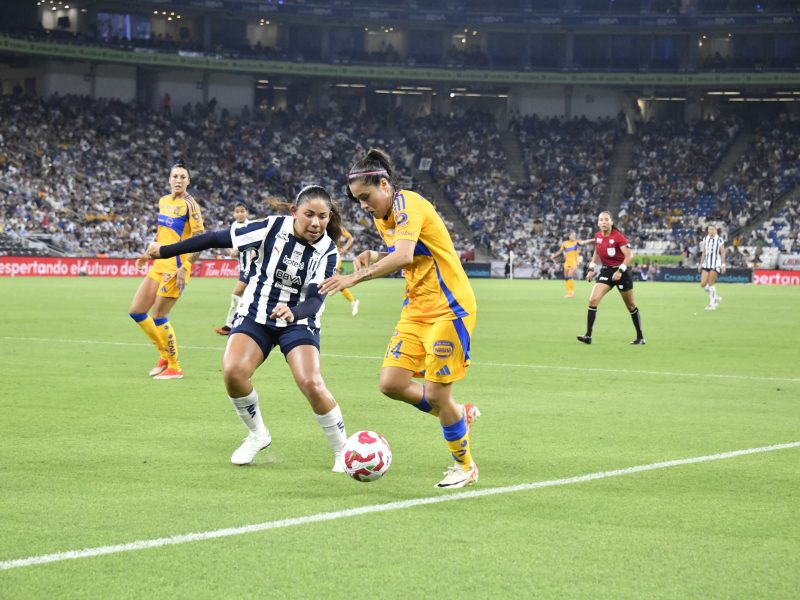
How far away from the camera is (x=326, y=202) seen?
8453mm

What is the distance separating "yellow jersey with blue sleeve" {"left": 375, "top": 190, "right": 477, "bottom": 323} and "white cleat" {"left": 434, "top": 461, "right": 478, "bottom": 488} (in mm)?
1045

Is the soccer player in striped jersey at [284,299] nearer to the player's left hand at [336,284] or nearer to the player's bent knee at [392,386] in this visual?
the player's bent knee at [392,386]

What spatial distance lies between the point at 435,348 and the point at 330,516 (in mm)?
1545

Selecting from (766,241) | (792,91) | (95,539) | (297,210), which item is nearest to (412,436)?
(297,210)

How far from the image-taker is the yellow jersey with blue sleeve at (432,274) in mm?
7949

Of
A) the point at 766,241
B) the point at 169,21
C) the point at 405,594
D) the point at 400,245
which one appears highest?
the point at 169,21

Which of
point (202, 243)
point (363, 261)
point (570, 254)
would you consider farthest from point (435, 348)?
point (570, 254)

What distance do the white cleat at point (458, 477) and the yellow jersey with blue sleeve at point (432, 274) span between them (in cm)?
104

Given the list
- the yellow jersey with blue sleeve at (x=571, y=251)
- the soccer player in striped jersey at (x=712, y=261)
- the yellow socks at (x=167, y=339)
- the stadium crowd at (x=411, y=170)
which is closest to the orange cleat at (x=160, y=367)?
the yellow socks at (x=167, y=339)

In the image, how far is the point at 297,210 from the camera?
8508 mm

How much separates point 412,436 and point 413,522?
3470mm

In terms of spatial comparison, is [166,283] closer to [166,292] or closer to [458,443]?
[166,292]

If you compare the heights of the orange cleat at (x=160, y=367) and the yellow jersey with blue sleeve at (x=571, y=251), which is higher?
the orange cleat at (x=160, y=367)

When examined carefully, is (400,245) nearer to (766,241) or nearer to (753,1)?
(766,241)
